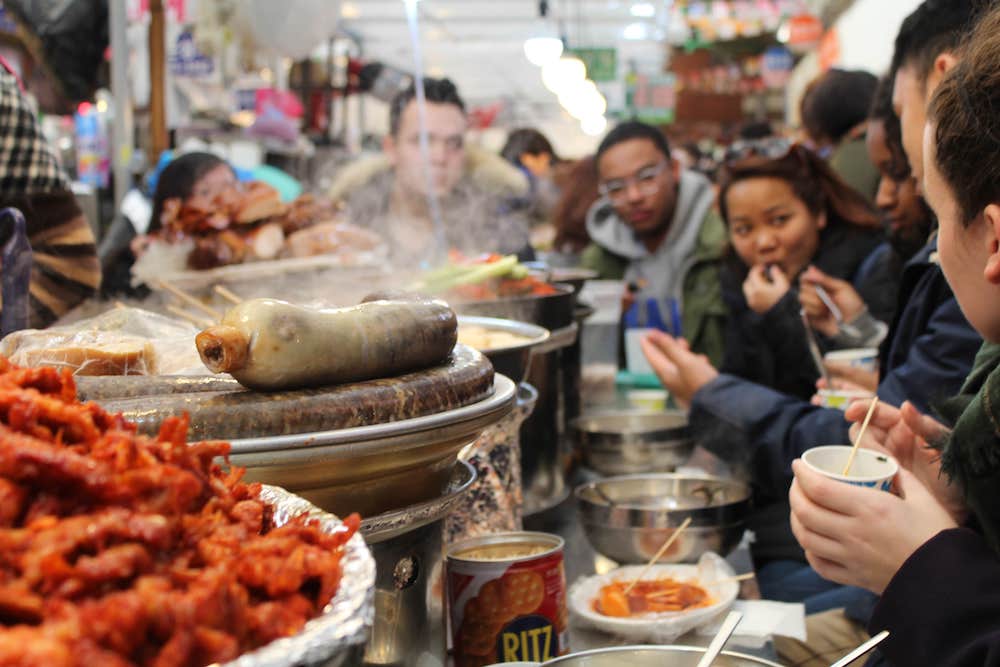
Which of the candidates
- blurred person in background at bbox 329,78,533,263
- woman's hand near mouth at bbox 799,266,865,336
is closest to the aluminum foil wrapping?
woman's hand near mouth at bbox 799,266,865,336

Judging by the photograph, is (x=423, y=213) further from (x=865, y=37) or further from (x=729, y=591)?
(x=865, y=37)

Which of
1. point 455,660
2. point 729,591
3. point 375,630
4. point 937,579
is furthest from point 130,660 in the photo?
point 729,591

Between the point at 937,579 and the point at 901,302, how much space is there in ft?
4.46

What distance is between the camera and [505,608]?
1.47 meters

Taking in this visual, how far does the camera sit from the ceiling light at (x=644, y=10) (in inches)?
773

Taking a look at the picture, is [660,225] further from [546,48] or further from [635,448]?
[546,48]

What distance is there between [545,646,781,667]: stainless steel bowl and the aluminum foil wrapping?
0.53 meters

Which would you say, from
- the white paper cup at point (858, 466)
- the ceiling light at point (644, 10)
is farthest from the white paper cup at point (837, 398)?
the ceiling light at point (644, 10)

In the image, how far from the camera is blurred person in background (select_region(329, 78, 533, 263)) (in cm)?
501

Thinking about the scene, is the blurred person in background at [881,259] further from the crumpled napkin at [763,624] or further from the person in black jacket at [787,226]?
the crumpled napkin at [763,624]

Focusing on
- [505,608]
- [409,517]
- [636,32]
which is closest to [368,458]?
[409,517]

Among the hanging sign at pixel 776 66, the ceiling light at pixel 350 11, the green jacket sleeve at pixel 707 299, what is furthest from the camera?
the ceiling light at pixel 350 11

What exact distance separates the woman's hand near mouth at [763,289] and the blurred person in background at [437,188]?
127 centimetres

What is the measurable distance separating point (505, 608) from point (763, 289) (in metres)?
2.96
